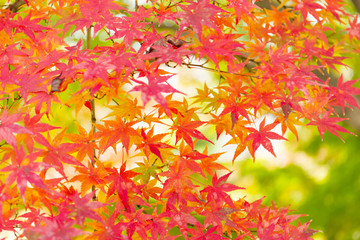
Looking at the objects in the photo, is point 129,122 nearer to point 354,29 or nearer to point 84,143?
point 84,143

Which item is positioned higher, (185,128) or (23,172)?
(23,172)

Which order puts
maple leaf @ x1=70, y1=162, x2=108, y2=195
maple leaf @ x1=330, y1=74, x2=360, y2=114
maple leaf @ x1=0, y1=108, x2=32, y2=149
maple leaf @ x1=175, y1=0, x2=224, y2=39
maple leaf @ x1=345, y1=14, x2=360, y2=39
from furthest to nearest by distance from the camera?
maple leaf @ x1=345, y1=14, x2=360, y2=39, maple leaf @ x1=330, y1=74, x2=360, y2=114, maple leaf @ x1=70, y1=162, x2=108, y2=195, maple leaf @ x1=175, y1=0, x2=224, y2=39, maple leaf @ x1=0, y1=108, x2=32, y2=149

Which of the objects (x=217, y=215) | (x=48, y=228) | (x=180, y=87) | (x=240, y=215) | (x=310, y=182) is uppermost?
(x=48, y=228)

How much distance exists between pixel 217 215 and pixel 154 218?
17 cm

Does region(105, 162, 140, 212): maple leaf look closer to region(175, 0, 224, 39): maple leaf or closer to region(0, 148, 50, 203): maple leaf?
region(0, 148, 50, 203): maple leaf

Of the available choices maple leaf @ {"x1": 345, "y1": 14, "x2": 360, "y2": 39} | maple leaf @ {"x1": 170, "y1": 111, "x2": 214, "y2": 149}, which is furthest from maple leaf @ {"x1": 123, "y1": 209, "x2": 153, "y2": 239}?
maple leaf @ {"x1": 345, "y1": 14, "x2": 360, "y2": 39}

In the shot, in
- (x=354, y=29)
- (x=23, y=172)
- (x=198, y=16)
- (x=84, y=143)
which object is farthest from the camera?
(x=354, y=29)

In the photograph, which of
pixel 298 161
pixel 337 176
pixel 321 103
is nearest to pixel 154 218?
pixel 321 103

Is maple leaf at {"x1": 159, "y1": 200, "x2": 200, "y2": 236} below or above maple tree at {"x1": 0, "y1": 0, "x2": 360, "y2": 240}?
below

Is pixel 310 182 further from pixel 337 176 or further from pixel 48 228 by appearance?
pixel 48 228

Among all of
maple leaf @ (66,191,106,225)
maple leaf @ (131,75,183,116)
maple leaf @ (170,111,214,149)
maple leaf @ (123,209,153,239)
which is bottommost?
maple leaf @ (123,209,153,239)

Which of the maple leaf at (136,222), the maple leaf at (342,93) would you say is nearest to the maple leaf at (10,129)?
the maple leaf at (136,222)

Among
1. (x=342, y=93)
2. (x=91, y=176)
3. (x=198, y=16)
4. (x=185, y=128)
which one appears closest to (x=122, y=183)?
(x=91, y=176)

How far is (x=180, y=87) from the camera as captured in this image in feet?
14.4
